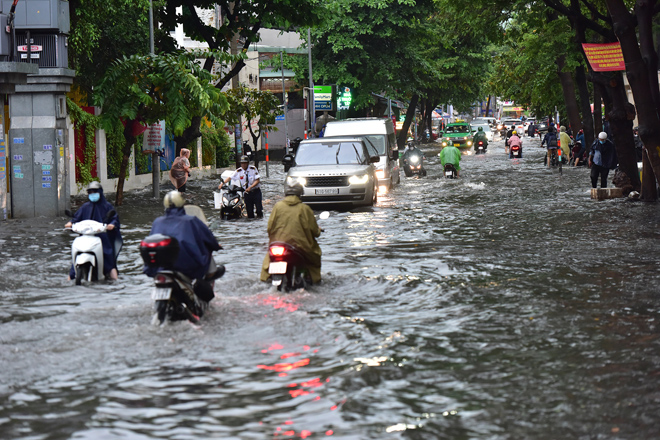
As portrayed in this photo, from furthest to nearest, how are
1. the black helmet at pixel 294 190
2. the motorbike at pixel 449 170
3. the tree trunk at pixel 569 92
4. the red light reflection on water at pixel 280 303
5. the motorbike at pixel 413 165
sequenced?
1. the tree trunk at pixel 569 92
2. the motorbike at pixel 413 165
3. the motorbike at pixel 449 170
4. the black helmet at pixel 294 190
5. the red light reflection on water at pixel 280 303

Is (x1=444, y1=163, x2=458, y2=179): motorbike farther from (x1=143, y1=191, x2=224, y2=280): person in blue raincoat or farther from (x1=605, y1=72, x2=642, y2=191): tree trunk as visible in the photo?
(x1=143, y1=191, x2=224, y2=280): person in blue raincoat

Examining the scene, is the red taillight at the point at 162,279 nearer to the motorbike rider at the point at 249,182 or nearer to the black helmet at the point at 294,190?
the black helmet at the point at 294,190

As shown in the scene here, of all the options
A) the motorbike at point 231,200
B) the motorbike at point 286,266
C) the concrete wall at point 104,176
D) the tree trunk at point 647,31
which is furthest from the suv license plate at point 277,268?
the concrete wall at point 104,176

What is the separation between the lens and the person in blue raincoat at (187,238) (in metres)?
8.93

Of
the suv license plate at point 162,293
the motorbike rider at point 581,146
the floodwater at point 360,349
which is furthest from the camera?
the motorbike rider at point 581,146

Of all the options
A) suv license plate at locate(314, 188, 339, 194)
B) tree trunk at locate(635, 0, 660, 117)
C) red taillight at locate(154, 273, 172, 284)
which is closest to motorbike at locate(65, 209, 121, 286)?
red taillight at locate(154, 273, 172, 284)

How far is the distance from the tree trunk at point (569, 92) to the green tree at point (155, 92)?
769 inches

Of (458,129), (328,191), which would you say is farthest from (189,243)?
(458,129)

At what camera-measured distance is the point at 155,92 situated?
2564 centimetres

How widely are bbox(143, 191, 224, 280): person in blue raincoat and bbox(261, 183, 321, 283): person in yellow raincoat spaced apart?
154 centimetres

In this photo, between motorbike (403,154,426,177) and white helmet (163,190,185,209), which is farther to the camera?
motorbike (403,154,426,177)

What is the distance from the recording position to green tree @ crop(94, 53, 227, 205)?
80.8 ft

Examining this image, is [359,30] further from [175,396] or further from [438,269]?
[175,396]

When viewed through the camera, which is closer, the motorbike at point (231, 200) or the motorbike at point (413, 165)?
the motorbike at point (231, 200)
